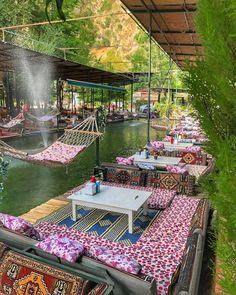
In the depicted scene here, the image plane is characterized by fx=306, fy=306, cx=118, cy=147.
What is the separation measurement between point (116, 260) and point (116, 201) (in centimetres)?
167

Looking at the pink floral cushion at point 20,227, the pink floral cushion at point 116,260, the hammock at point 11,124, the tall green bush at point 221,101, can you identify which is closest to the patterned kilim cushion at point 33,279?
the pink floral cushion at point 116,260

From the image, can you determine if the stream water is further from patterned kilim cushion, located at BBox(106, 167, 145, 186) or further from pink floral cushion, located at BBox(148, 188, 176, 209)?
pink floral cushion, located at BBox(148, 188, 176, 209)

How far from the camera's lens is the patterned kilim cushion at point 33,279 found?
5.95 feet

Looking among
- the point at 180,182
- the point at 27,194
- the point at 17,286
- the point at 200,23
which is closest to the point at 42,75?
the point at 27,194

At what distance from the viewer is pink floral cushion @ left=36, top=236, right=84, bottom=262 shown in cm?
200

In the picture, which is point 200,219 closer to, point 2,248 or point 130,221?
point 130,221

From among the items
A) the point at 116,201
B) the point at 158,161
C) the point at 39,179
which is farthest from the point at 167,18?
the point at 39,179

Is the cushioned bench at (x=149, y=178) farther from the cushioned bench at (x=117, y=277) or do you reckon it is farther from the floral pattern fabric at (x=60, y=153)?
the cushioned bench at (x=117, y=277)

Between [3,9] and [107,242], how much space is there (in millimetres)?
14017

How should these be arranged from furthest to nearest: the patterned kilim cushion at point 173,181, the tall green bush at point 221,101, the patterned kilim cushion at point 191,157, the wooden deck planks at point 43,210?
the patterned kilim cushion at point 191,157 → the patterned kilim cushion at point 173,181 → the wooden deck planks at point 43,210 → the tall green bush at point 221,101

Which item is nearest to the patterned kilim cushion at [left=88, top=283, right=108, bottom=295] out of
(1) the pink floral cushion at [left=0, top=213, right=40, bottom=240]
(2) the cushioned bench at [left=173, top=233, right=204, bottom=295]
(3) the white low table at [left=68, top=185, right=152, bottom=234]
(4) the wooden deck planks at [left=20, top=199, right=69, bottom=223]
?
(2) the cushioned bench at [left=173, top=233, right=204, bottom=295]

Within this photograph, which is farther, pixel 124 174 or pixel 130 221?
pixel 124 174

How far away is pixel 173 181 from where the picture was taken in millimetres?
4629

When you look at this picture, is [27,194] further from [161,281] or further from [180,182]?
[161,281]
